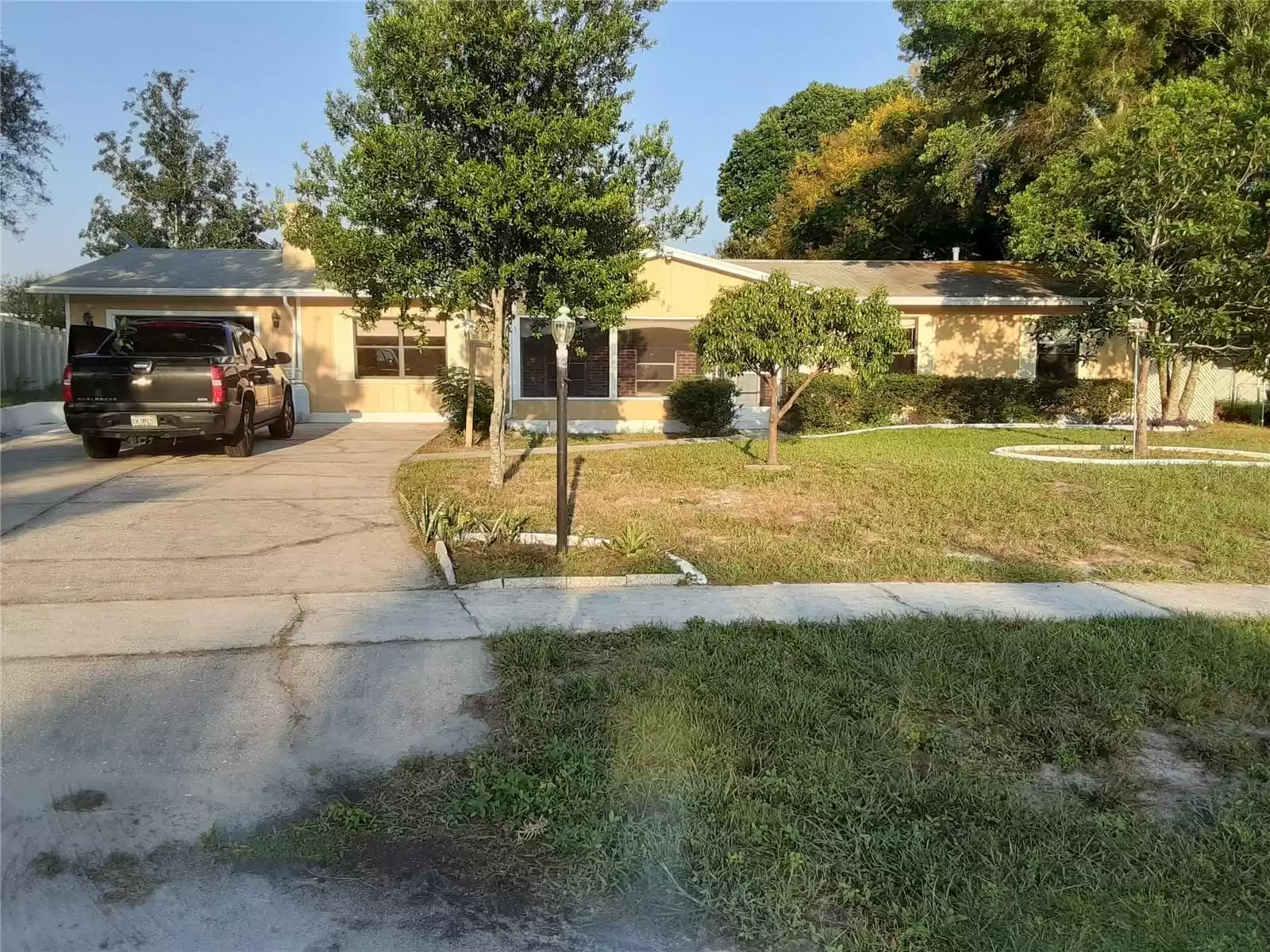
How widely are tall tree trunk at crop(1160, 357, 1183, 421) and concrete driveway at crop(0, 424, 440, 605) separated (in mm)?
14167

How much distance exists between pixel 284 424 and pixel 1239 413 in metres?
20.1

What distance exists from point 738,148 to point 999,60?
91.2ft

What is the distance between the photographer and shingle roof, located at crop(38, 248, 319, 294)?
1777 centimetres

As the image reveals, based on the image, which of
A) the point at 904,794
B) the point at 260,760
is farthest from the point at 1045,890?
the point at 260,760

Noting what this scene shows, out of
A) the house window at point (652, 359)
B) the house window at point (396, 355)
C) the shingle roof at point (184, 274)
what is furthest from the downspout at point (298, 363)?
the house window at point (652, 359)

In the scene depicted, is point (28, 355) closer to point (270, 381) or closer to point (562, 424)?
point (270, 381)

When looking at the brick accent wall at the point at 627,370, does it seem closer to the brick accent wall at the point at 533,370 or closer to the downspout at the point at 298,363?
the brick accent wall at the point at 533,370

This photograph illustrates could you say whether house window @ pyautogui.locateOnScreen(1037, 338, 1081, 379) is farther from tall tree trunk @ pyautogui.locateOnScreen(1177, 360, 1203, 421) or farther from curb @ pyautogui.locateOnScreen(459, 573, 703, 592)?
curb @ pyautogui.locateOnScreen(459, 573, 703, 592)

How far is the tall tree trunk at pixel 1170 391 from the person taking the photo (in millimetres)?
17641

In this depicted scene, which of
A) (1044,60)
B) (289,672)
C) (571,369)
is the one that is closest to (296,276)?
(571,369)

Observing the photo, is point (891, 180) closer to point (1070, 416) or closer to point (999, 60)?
point (999, 60)

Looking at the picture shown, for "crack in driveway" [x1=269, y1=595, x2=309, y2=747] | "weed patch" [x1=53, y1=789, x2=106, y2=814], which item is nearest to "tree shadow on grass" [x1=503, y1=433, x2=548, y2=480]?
"crack in driveway" [x1=269, y1=595, x2=309, y2=747]

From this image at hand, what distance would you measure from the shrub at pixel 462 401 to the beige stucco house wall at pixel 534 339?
1.29 meters

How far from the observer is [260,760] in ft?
12.3
